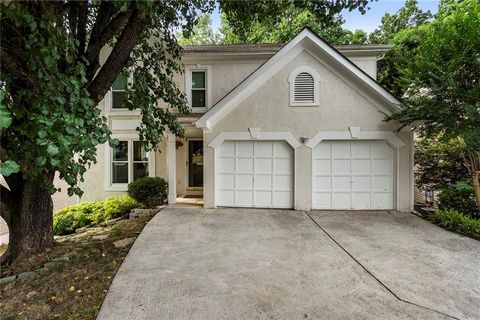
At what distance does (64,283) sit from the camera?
14.0ft

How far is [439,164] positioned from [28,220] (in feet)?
40.8

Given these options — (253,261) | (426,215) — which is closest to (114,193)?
(253,261)

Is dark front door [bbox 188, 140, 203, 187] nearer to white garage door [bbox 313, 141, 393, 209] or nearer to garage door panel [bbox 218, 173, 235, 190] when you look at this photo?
garage door panel [bbox 218, 173, 235, 190]

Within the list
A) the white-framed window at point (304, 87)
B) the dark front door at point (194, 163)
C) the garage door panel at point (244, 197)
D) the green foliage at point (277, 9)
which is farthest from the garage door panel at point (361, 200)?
the dark front door at point (194, 163)

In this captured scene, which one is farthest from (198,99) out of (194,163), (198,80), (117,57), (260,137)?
(117,57)

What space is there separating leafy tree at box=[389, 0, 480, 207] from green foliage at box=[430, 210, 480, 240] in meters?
0.92

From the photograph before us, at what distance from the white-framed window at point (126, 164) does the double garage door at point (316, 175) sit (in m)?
4.02

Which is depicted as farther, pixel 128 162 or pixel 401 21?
pixel 401 21

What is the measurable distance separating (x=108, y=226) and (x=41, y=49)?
672 cm

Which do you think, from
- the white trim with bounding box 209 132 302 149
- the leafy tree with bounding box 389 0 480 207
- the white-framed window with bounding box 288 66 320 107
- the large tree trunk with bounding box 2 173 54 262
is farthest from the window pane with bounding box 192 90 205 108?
the leafy tree with bounding box 389 0 480 207

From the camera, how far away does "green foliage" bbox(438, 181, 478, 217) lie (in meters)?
7.65

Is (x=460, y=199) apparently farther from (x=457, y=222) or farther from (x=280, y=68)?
(x=280, y=68)

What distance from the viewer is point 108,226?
867 centimetres

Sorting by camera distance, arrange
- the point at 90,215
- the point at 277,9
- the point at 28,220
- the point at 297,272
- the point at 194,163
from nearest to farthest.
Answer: the point at 297,272, the point at 28,220, the point at 277,9, the point at 90,215, the point at 194,163
